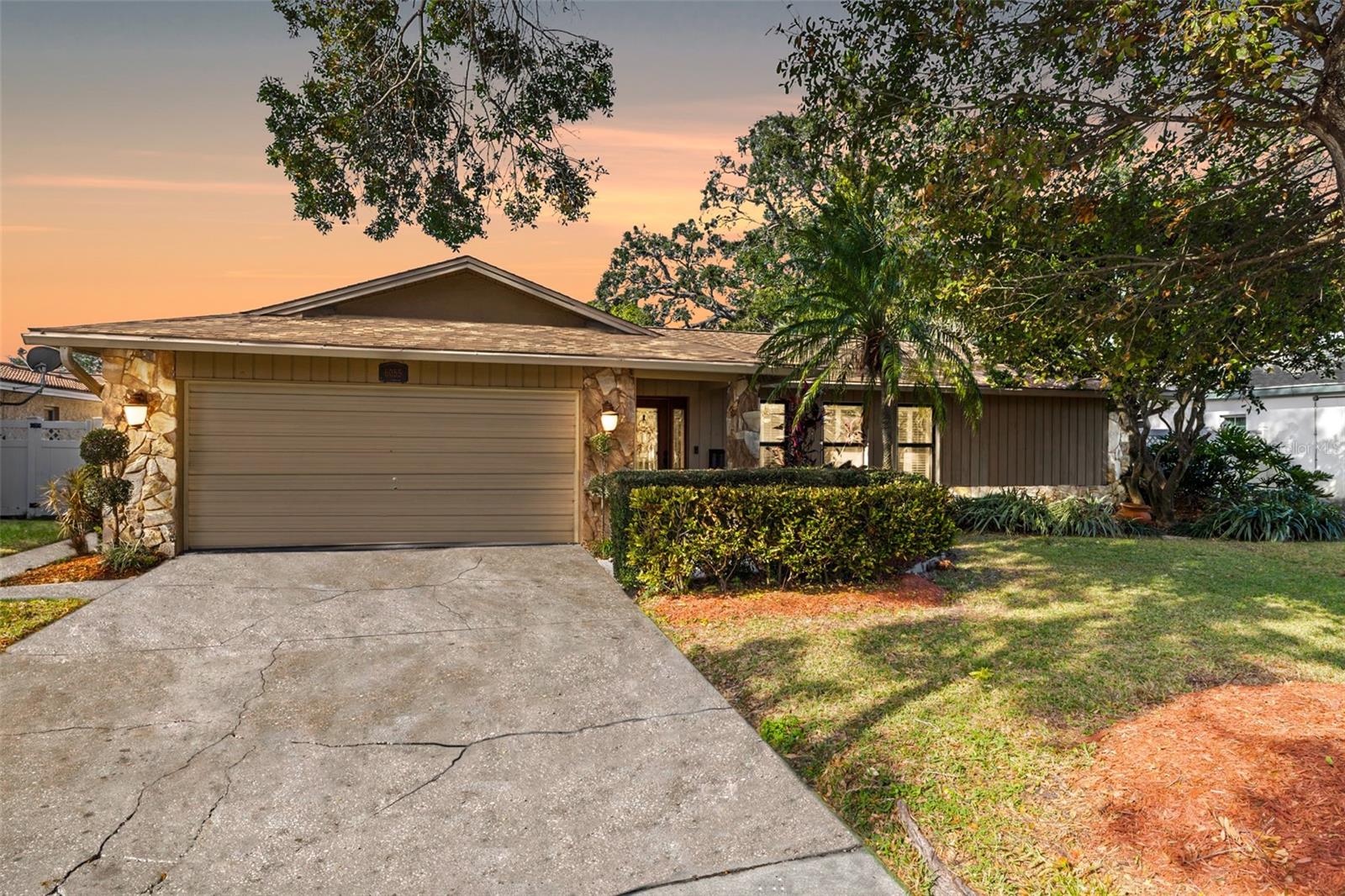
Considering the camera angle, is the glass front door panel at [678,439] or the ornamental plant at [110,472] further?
the glass front door panel at [678,439]

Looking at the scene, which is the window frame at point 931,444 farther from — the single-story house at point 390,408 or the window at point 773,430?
the single-story house at point 390,408

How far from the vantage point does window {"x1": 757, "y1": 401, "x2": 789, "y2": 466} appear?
45.0ft

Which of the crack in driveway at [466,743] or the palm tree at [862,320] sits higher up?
the palm tree at [862,320]

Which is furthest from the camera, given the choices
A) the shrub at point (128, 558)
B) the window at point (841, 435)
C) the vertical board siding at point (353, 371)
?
the window at point (841, 435)

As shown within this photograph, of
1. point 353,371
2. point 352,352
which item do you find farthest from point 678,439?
point 352,352

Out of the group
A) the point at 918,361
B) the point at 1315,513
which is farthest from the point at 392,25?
the point at 1315,513

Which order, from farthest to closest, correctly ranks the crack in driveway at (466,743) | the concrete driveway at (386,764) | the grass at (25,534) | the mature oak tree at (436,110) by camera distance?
the grass at (25,534) < the mature oak tree at (436,110) < the crack in driveway at (466,743) < the concrete driveway at (386,764)

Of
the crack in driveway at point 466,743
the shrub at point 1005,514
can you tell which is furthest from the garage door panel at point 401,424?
the shrub at point 1005,514

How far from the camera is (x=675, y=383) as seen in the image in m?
13.5

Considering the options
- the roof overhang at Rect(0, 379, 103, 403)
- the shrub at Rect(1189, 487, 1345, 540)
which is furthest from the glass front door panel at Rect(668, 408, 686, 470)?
the roof overhang at Rect(0, 379, 103, 403)

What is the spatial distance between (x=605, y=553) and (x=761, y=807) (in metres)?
6.58

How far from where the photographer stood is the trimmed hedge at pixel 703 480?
8.27m

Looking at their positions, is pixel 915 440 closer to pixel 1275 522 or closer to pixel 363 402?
pixel 1275 522

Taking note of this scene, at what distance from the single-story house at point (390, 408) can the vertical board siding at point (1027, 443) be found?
5.32 m
